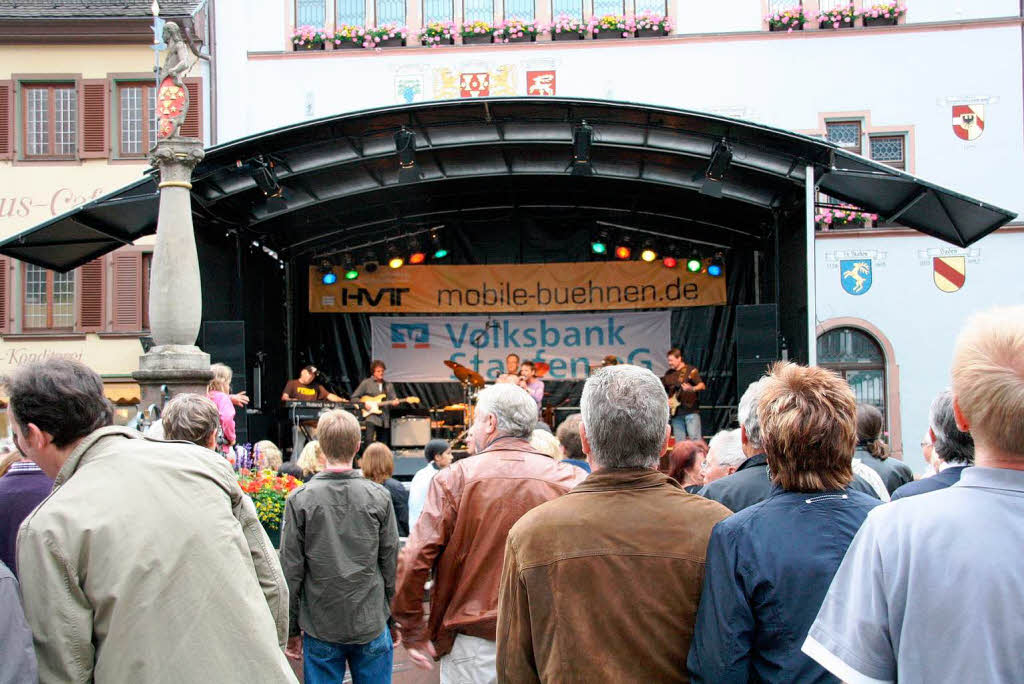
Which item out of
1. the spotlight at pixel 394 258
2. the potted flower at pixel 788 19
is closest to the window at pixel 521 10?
the potted flower at pixel 788 19

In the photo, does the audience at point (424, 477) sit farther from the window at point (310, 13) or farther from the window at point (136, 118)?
the window at point (136, 118)

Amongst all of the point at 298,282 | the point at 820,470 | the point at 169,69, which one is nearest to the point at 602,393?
the point at 820,470

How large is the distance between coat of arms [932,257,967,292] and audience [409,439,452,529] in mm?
11020

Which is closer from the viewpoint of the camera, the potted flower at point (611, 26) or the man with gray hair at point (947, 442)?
the man with gray hair at point (947, 442)

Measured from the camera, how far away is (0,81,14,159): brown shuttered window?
18031mm

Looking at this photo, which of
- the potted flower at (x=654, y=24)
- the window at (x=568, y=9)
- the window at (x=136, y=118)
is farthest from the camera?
the window at (x=136, y=118)

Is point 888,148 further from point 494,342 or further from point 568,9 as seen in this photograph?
point 494,342

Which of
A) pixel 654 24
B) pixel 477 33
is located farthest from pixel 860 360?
pixel 477 33

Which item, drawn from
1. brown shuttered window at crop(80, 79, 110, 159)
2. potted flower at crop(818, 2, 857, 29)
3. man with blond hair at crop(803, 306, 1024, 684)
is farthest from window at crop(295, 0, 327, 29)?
man with blond hair at crop(803, 306, 1024, 684)

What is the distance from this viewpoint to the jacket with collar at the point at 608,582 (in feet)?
7.92

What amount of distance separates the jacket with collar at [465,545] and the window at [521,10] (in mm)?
14766

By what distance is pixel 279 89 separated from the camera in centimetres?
1692

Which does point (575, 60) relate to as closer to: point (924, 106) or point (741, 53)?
point (741, 53)

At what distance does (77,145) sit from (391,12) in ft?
20.6
